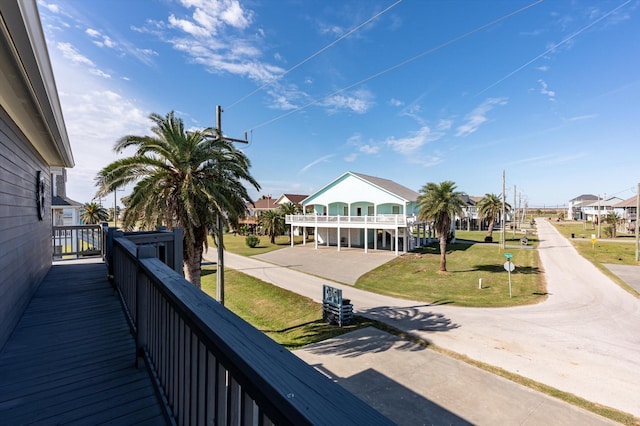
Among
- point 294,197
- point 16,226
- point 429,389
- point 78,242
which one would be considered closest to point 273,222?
point 294,197

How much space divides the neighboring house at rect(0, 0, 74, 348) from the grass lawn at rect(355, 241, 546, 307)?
611 inches

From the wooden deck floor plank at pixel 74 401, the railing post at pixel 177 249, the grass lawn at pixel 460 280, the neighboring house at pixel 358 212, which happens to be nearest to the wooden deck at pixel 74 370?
the wooden deck floor plank at pixel 74 401

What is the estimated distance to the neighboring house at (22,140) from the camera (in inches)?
116

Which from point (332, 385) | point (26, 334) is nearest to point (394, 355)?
point (26, 334)

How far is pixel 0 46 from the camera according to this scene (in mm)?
2998

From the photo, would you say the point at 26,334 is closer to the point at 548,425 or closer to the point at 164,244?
the point at 164,244

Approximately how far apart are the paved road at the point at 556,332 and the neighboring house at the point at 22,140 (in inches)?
445

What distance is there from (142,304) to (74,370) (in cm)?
117

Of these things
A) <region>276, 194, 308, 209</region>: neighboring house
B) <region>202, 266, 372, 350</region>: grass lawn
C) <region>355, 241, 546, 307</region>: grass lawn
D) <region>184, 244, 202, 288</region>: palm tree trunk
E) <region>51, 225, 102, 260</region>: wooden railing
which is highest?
<region>276, 194, 308, 209</region>: neighboring house

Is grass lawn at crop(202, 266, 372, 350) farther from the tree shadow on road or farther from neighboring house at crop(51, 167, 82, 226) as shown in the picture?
neighboring house at crop(51, 167, 82, 226)

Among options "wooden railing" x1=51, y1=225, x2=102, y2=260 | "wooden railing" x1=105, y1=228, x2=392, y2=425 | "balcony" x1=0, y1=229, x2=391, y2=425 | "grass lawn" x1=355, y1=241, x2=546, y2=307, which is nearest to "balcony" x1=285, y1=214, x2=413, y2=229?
"grass lawn" x1=355, y1=241, x2=546, y2=307

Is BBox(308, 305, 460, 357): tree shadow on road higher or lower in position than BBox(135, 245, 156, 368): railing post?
lower

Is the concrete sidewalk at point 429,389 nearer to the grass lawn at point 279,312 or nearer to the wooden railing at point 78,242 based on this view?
the grass lawn at point 279,312

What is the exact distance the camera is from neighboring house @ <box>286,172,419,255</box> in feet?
102
